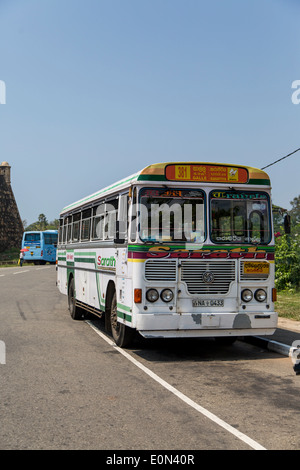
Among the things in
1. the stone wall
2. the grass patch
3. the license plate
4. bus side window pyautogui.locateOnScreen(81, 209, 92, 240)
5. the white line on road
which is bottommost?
the white line on road

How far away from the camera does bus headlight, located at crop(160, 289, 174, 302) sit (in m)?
8.77

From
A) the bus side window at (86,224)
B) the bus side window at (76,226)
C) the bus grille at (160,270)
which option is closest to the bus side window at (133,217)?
the bus grille at (160,270)

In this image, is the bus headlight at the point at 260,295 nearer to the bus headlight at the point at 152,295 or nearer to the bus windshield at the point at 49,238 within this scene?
the bus headlight at the point at 152,295

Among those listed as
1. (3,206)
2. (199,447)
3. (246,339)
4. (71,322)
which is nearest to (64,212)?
(71,322)

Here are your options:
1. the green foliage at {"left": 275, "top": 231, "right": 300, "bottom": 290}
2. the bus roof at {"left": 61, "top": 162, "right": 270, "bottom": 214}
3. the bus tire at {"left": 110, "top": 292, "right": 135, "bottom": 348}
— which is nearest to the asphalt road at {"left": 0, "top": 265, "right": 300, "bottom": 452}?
the bus tire at {"left": 110, "top": 292, "right": 135, "bottom": 348}

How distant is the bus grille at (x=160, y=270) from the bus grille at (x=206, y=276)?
17 cm

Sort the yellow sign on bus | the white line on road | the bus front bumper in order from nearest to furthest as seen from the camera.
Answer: the white line on road
the bus front bumper
the yellow sign on bus

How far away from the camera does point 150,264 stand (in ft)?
28.8

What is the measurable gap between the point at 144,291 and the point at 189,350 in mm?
1907

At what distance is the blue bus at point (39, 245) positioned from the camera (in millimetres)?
51406

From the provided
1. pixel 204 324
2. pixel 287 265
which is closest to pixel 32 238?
pixel 287 265

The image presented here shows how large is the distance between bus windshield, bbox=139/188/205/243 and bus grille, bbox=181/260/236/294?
1.35 feet

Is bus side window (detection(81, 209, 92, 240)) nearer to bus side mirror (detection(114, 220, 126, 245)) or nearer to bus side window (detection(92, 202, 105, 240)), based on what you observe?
bus side window (detection(92, 202, 105, 240))
